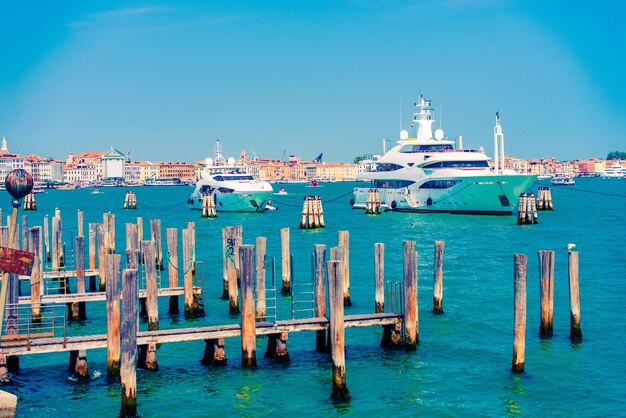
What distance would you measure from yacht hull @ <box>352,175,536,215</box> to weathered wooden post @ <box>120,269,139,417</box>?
171ft

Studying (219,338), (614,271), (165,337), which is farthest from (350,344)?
(614,271)

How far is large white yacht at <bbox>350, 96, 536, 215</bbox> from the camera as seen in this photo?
66.2 metres

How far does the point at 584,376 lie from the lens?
60.9 feet

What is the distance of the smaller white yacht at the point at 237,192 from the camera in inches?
3120

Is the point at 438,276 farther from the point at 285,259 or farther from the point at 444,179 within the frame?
the point at 444,179

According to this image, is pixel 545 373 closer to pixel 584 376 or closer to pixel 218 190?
pixel 584 376

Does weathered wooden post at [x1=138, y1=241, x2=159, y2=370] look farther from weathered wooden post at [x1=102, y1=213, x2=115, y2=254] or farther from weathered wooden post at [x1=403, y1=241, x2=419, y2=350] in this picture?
weathered wooden post at [x1=102, y1=213, x2=115, y2=254]

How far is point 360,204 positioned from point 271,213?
8.85 m

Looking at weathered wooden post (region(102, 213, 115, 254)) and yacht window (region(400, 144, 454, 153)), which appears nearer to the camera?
weathered wooden post (region(102, 213, 115, 254))

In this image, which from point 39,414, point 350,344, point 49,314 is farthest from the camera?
point 49,314

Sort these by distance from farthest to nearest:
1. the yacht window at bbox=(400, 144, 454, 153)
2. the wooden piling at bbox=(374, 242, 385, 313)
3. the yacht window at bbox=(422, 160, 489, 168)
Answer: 1. the yacht window at bbox=(400, 144, 454, 153)
2. the yacht window at bbox=(422, 160, 489, 168)
3. the wooden piling at bbox=(374, 242, 385, 313)

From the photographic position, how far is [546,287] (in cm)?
1914

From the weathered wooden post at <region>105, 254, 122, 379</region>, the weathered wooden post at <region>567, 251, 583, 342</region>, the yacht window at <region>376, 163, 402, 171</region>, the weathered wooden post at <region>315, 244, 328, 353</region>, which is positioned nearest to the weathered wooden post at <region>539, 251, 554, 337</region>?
the weathered wooden post at <region>567, 251, 583, 342</region>

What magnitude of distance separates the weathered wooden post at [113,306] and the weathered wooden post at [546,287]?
8.80 m
